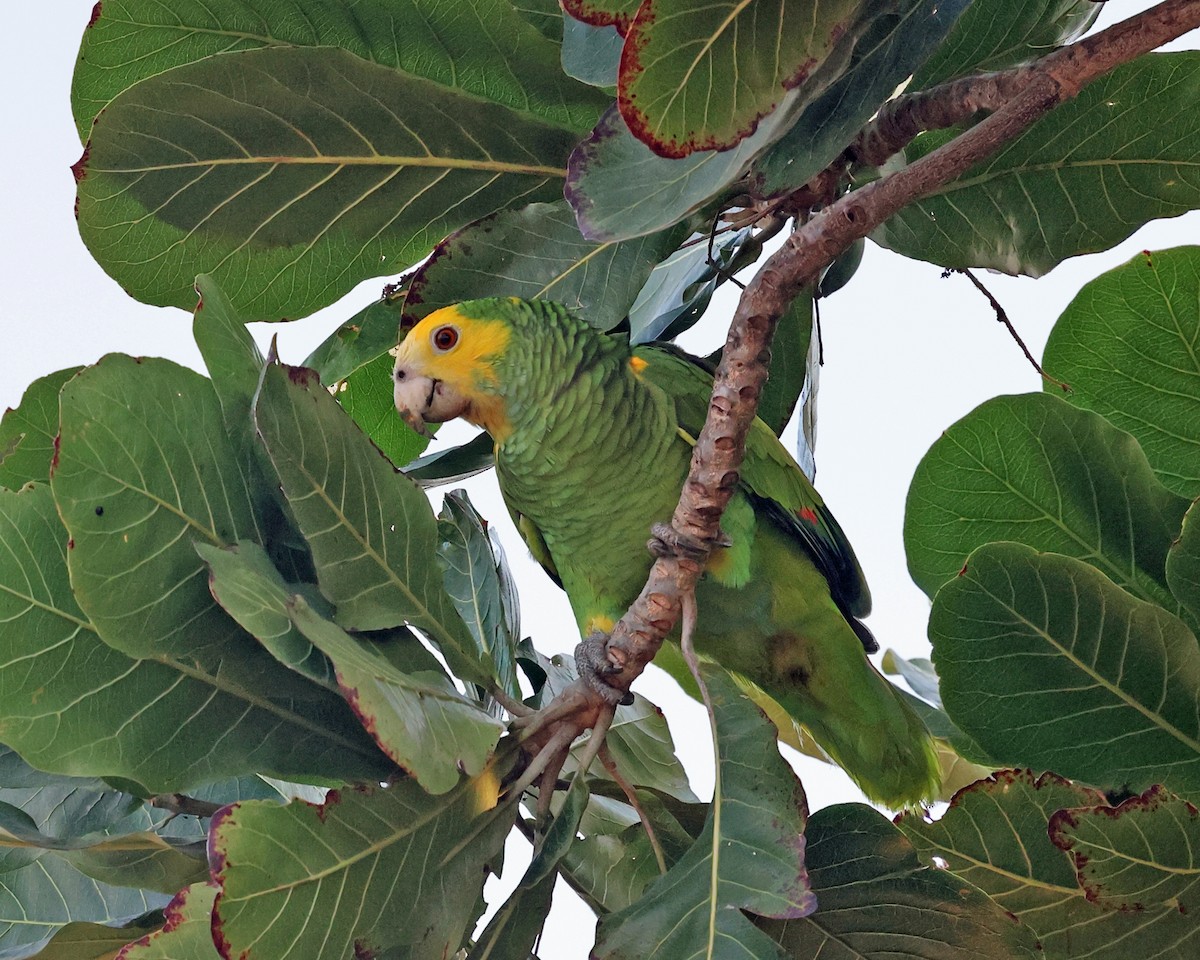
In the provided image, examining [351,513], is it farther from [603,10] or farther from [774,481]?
[774,481]

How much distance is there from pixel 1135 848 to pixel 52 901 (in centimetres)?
77

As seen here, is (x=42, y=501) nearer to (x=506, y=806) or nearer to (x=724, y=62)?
(x=506, y=806)

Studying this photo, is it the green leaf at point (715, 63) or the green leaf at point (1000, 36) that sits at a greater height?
the green leaf at point (1000, 36)

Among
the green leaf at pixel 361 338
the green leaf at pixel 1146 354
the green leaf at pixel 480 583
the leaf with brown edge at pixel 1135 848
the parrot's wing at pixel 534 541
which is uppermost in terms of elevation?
the green leaf at pixel 361 338

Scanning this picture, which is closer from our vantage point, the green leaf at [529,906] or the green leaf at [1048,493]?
the green leaf at [529,906]

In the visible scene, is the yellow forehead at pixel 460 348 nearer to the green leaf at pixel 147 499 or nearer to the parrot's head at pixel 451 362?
the parrot's head at pixel 451 362

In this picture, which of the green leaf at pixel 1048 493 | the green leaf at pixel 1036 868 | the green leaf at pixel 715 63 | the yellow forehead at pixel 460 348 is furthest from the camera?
the yellow forehead at pixel 460 348

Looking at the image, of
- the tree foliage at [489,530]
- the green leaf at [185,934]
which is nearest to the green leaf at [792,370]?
the tree foliage at [489,530]

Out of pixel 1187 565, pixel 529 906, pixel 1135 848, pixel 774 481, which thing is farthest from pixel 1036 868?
pixel 774 481

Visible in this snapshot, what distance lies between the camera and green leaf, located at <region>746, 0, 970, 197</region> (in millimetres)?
600

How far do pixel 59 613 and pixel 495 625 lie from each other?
1.10 feet

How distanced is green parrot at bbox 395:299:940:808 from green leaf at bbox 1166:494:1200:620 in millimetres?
385

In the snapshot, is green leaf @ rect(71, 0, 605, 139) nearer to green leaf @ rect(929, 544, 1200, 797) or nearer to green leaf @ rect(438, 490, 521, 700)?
green leaf @ rect(438, 490, 521, 700)

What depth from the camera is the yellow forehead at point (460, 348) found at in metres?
1.05
